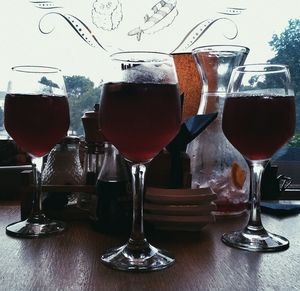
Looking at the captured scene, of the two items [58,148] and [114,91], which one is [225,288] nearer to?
[114,91]

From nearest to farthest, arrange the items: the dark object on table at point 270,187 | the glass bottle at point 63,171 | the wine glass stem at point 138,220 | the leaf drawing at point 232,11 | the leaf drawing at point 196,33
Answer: the wine glass stem at point 138,220, the glass bottle at point 63,171, the dark object on table at point 270,187, the leaf drawing at point 196,33, the leaf drawing at point 232,11

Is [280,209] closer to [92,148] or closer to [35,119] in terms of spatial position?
[92,148]

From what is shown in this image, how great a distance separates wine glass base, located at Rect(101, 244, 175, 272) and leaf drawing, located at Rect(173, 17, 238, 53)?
1744 millimetres

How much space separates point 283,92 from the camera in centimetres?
78

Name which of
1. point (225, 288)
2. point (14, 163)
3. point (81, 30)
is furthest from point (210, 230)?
point (81, 30)

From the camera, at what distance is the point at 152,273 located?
0.59 m

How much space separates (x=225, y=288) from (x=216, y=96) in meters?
0.57

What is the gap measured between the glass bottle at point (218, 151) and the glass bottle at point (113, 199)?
22cm

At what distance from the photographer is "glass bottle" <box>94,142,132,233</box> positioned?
0.77 meters

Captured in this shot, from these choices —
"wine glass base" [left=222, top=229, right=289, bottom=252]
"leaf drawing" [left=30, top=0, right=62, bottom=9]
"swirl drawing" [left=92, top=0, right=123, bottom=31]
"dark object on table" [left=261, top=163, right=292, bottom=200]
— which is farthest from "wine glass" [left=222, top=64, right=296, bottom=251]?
"leaf drawing" [left=30, top=0, right=62, bottom=9]

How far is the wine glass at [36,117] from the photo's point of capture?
81 cm

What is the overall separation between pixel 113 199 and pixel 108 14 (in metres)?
1.76

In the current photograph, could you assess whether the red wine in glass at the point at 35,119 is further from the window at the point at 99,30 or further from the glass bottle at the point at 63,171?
the window at the point at 99,30

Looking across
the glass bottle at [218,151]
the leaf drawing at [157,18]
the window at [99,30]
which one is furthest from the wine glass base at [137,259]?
the leaf drawing at [157,18]
